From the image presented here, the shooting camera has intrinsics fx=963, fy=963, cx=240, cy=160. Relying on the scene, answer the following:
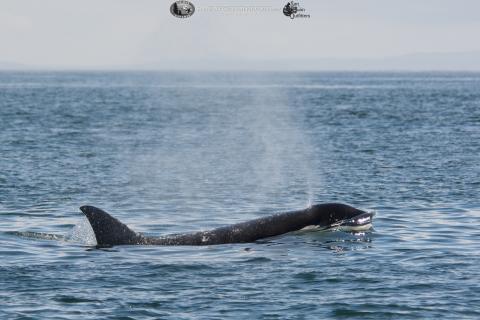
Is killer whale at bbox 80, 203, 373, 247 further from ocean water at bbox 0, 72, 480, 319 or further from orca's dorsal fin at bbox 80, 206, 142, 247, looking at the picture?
ocean water at bbox 0, 72, 480, 319

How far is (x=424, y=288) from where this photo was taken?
1894cm

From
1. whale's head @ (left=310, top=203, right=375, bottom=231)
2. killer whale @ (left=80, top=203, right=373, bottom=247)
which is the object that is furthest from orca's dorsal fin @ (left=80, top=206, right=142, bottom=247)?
whale's head @ (left=310, top=203, right=375, bottom=231)

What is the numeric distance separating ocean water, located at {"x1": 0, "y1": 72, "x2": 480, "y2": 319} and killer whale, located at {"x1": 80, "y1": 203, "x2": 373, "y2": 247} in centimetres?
39

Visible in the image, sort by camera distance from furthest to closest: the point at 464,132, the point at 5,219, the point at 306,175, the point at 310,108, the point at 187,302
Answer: the point at 310,108 → the point at 464,132 → the point at 306,175 → the point at 5,219 → the point at 187,302

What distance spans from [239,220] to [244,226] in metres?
3.77

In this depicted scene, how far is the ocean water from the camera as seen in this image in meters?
18.0

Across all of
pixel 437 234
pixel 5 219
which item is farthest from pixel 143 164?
pixel 437 234

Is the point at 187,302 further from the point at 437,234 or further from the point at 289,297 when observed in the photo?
the point at 437,234

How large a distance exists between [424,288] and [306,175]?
2203cm

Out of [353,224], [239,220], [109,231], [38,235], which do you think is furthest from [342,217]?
[38,235]

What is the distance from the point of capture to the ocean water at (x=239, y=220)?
18000 millimetres

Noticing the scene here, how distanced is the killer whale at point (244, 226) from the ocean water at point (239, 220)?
39 cm

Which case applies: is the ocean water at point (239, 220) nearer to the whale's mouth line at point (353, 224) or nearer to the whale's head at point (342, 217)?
the whale's mouth line at point (353, 224)

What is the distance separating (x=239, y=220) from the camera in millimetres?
28484
